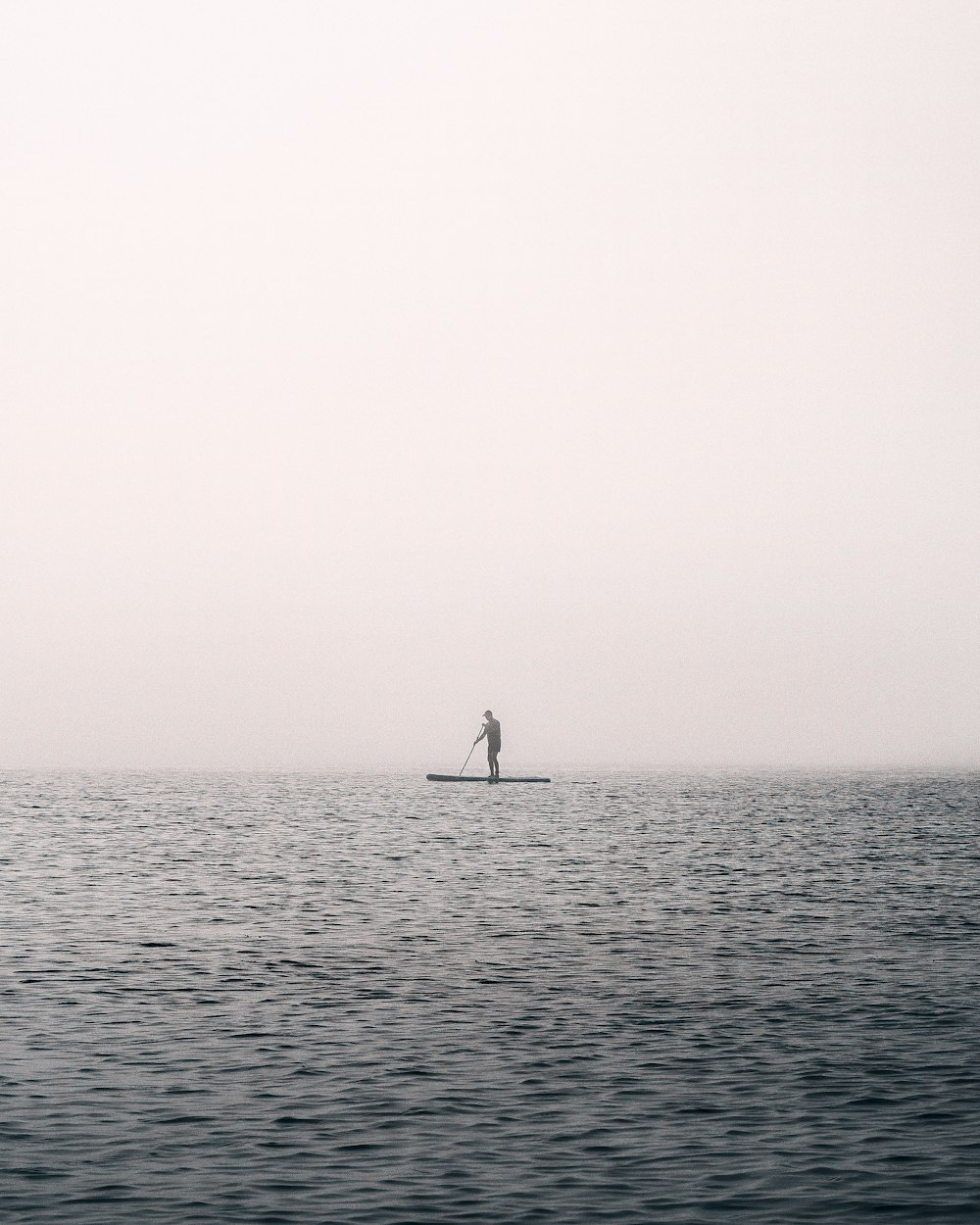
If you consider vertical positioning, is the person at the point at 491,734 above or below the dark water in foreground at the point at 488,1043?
above

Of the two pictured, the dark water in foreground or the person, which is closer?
the dark water in foreground

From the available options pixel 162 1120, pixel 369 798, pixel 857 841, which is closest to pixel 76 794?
pixel 369 798

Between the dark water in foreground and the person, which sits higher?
the person

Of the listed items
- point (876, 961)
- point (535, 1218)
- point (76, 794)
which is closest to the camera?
point (535, 1218)

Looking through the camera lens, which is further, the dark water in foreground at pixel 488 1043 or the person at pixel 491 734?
the person at pixel 491 734

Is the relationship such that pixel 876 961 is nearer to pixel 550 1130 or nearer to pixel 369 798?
pixel 550 1130

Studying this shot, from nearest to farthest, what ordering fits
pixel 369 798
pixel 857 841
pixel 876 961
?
1. pixel 876 961
2. pixel 857 841
3. pixel 369 798

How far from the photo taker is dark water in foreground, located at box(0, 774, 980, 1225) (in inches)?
554

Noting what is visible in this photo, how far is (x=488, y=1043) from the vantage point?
20578mm

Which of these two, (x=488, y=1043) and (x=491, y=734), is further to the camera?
(x=491, y=734)

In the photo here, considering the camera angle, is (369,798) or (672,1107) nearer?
(672,1107)

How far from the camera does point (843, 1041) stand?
20.5 m

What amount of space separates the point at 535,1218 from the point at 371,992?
11.5m

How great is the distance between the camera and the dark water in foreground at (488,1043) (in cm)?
1408
